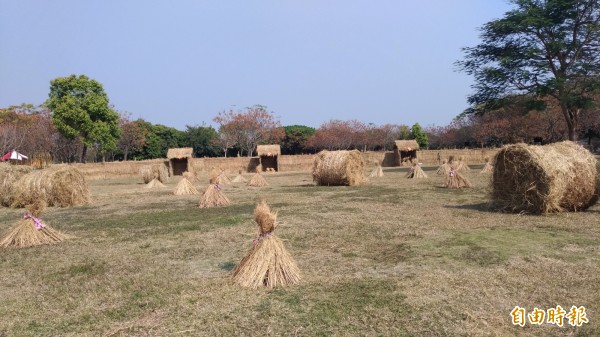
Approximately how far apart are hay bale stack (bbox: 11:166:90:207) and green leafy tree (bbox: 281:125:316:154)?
59.1 meters

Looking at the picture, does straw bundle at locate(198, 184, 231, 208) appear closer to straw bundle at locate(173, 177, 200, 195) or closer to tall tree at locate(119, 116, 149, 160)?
straw bundle at locate(173, 177, 200, 195)

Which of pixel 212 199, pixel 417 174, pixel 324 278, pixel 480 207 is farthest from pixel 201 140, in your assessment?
pixel 324 278

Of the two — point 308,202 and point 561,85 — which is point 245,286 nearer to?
point 308,202

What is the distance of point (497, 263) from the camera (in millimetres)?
6695

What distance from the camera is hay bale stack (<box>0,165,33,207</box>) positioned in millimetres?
17031

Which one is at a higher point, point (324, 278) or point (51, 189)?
point (51, 189)

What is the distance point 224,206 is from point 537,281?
10532mm

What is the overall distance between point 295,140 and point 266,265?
71.0 meters

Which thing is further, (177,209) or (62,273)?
(177,209)

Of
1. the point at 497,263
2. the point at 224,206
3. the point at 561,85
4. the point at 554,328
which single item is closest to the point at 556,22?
the point at 561,85

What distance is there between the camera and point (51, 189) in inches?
652

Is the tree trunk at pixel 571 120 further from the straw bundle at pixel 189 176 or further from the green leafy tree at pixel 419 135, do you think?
the green leafy tree at pixel 419 135

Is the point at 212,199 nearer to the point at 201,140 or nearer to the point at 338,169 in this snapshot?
the point at 338,169

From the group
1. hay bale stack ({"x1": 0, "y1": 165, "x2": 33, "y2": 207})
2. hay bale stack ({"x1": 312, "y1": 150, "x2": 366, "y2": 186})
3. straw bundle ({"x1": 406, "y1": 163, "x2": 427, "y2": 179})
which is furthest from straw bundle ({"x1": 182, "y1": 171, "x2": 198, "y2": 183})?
straw bundle ({"x1": 406, "y1": 163, "x2": 427, "y2": 179})
